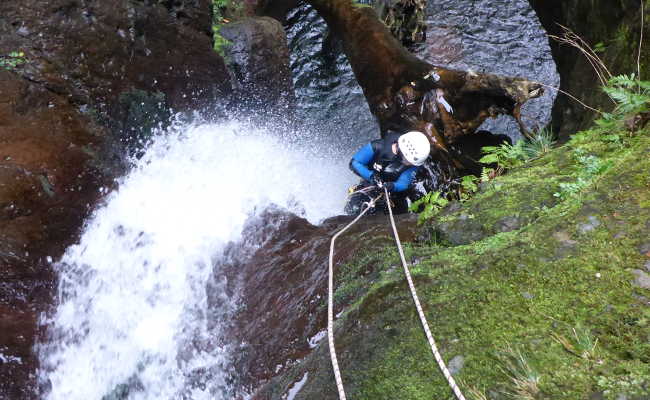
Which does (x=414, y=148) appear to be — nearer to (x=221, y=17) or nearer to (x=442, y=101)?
(x=442, y=101)

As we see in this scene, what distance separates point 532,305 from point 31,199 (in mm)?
5088

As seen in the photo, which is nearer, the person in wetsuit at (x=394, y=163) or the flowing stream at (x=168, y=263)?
the flowing stream at (x=168, y=263)

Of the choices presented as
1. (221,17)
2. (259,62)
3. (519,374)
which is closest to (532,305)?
(519,374)

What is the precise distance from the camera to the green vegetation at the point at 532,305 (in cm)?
192

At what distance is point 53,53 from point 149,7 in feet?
5.25

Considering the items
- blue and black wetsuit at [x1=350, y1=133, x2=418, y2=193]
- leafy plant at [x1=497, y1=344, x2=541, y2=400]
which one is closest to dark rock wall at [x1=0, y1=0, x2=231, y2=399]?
blue and black wetsuit at [x1=350, y1=133, x2=418, y2=193]

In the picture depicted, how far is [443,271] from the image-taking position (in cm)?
276

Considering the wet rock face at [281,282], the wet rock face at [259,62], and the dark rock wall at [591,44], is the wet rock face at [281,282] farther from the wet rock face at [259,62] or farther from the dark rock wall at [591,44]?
the wet rock face at [259,62]

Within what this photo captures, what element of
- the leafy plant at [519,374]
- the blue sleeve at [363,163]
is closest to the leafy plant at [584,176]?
the leafy plant at [519,374]

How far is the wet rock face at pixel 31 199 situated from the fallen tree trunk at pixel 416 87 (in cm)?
500

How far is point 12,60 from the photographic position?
5.23 m

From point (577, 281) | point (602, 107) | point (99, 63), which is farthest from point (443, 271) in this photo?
point (99, 63)

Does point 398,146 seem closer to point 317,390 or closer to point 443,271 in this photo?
point 443,271

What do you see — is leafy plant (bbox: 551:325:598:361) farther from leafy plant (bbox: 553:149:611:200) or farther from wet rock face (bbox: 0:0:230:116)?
wet rock face (bbox: 0:0:230:116)
